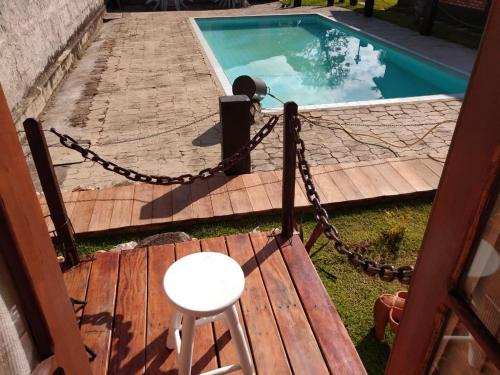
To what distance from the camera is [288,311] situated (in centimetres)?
288

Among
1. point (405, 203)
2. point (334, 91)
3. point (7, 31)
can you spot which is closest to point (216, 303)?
point (405, 203)

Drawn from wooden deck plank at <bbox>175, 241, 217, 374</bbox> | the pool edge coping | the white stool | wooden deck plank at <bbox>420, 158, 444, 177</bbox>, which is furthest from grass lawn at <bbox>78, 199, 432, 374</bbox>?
the pool edge coping

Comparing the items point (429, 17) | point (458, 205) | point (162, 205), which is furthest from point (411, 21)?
point (458, 205)

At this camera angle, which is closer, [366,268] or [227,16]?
[366,268]

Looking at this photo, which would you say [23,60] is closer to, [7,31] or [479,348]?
[7,31]

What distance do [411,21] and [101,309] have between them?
16.2 meters

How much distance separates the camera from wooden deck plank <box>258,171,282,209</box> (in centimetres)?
452

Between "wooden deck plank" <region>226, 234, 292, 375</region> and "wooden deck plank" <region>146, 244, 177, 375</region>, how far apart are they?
0.54m

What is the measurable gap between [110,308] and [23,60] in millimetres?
6300

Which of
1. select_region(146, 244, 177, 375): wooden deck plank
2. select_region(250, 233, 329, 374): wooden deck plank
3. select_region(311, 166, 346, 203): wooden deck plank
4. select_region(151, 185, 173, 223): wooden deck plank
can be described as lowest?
select_region(151, 185, 173, 223): wooden deck plank

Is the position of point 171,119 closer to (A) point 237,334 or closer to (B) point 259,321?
(B) point 259,321

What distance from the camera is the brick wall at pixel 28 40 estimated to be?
6617 mm

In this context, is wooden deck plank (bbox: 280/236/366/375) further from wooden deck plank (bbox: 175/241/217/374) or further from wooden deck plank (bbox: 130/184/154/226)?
wooden deck plank (bbox: 130/184/154/226)

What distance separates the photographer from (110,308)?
2932 mm
